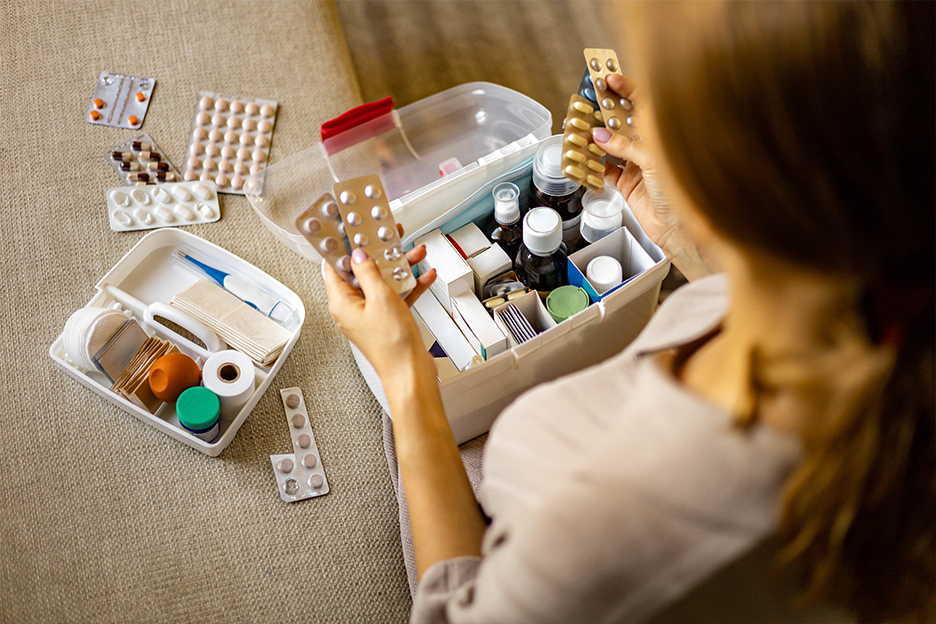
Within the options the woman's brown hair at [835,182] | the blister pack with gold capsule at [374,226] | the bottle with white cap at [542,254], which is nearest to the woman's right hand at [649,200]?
the bottle with white cap at [542,254]

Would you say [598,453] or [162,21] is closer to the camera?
[598,453]

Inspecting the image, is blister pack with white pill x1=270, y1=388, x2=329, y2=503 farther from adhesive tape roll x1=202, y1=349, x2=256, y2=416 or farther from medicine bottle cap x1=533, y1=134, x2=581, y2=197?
medicine bottle cap x1=533, y1=134, x2=581, y2=197

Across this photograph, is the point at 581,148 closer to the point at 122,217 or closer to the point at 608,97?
the point at 608,97

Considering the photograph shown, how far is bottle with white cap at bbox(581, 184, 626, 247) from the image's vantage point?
0.80 metres

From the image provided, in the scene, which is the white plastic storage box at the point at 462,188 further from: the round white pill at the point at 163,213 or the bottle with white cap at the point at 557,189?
the round white pill at the point at 163,213

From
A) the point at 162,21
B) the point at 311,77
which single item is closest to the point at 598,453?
the point at 311,77

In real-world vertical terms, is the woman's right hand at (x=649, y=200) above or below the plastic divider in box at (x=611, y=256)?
above

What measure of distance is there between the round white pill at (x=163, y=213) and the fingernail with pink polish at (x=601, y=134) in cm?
61

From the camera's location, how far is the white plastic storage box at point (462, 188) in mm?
738

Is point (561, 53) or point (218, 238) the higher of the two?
point (218, 238)

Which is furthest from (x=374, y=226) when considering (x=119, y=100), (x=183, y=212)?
(x=119, y=100)

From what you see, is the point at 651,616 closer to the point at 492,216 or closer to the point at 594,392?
the point at 594,392

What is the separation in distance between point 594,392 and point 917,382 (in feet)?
0.73

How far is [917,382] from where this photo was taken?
0.36 m
